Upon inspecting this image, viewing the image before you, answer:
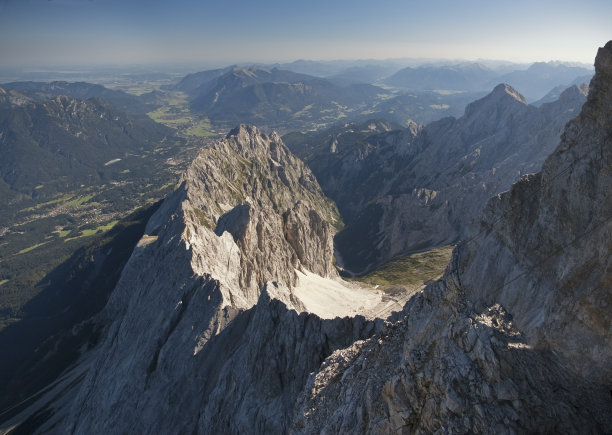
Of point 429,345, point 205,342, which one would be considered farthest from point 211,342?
point 429,345

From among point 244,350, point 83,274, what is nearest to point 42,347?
point 83,274

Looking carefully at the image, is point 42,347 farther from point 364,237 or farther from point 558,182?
point 558,182

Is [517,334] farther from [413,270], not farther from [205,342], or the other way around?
[413,270]

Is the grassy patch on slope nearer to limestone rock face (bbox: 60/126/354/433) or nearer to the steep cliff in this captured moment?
the steep cliff

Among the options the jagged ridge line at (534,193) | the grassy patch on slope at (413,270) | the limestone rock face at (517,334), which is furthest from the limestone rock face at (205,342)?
the grassy patch on slope at (413,270)

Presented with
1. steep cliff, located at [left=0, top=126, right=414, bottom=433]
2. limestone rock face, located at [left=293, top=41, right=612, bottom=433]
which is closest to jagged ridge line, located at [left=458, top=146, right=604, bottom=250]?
limestone rock face, located at [left=293, top=41, right=612, bottom=433]
